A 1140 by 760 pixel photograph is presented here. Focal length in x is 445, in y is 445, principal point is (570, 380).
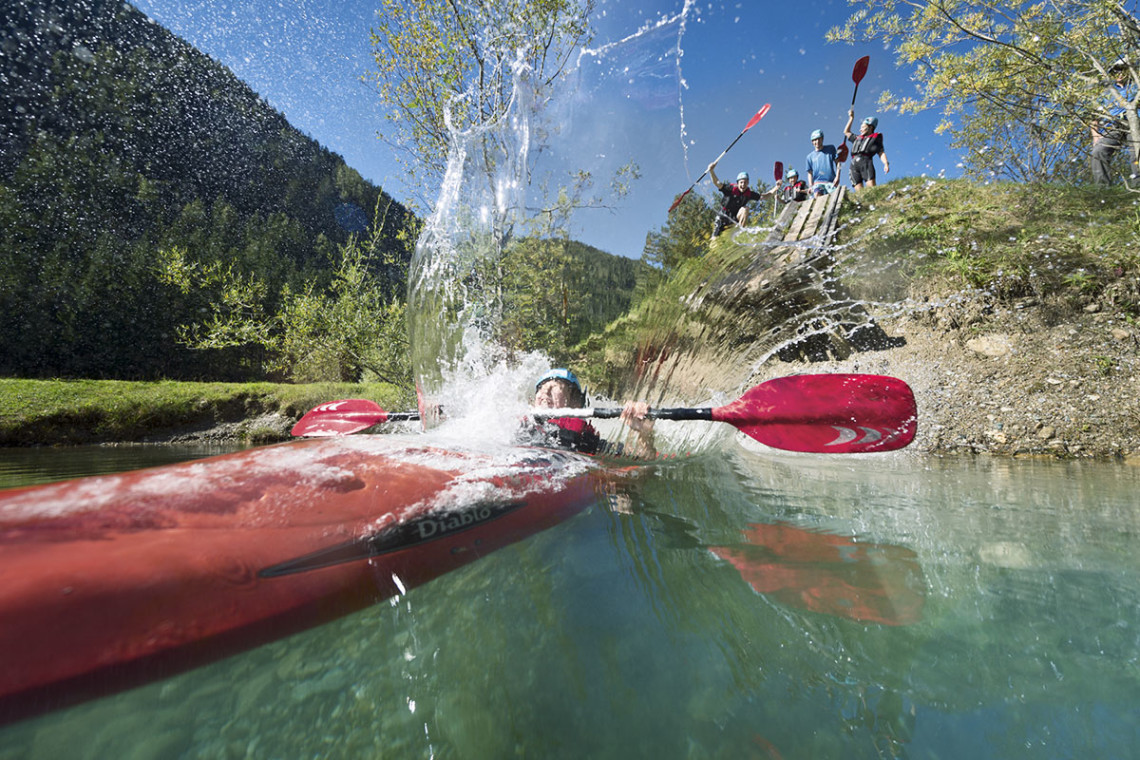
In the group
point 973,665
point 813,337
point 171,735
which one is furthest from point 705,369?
point 813,337

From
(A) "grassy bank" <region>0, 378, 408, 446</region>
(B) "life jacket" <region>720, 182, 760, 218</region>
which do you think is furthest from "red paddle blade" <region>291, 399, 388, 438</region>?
(A) "grassy bank" <region>0, 378, 408, 446</region>

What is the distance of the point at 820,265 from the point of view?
250 inches

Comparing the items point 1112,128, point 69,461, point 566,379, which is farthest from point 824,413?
point 69,461

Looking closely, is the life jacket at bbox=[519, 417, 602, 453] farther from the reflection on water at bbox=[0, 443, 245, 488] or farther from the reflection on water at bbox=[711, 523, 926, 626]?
the reflection on water at bbox=[0, 443, 245, 488]

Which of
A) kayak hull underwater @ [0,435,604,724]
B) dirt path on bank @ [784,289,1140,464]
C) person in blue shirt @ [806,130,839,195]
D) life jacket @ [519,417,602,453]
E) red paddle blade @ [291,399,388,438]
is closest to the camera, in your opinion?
kayak hull underwater @ [0,435,604,724]

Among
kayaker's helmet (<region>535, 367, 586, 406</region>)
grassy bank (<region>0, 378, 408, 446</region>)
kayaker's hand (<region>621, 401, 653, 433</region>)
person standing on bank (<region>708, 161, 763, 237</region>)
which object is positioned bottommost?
grassy bank (<region>0, 378, 408, 446</region>)

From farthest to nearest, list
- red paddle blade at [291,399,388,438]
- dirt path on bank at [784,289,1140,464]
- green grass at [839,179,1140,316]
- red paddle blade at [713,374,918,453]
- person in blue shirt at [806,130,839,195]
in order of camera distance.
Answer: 1. person in blue shirt at [806,130,839,195]
2. green grass at [839,179,1140,316]
3. dirt path on bank at [784,289,1140,464]
4. red paddle blade at [291,399,388,438]
5. red paddle blade at [713,374,918,453]

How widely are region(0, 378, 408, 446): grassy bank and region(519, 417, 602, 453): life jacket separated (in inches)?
254

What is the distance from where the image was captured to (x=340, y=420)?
401 centimetres

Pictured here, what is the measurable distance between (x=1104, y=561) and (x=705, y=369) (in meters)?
2.71

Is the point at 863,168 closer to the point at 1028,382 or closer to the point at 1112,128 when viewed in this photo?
the point at 1112,128

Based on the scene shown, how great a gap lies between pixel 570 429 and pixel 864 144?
7279 millimetres

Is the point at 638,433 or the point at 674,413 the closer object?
the point at 674,413

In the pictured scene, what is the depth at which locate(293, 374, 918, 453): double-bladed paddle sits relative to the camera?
9.04 feet
